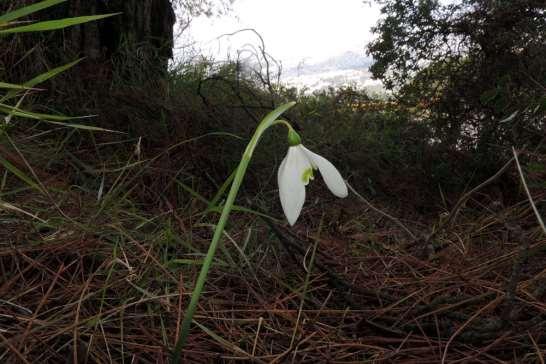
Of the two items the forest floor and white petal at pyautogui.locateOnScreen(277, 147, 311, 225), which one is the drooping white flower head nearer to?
white petal at pyautogui.locateOnScreen(277, 147, 311, 225)

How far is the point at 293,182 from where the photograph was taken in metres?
0.63

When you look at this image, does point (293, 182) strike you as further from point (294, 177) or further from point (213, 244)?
point (213, 244)

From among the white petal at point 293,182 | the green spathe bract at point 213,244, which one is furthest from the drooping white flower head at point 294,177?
the green spathe bract at point 213,244

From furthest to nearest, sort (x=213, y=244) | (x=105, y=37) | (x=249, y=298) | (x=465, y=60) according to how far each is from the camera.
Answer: (x=465, y=60), (x=105, y=37), (x=249, y=298), (x=213, y=244)

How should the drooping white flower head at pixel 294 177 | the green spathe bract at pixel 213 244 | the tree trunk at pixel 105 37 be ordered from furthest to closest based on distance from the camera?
the tree trunk at pixel 105 37 → the drooping white flower head at pixel 294 177 → the green spathe bract at pixel 213 244

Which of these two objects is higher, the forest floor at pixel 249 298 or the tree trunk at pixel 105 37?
the tree trunk at pixel 105 37

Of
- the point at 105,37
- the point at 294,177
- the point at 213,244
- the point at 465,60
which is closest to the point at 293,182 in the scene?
the point at 294,177

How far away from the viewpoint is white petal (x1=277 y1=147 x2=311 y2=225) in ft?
2.04

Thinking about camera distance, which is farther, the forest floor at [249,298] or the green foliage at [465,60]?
the green foliage at [465,60]

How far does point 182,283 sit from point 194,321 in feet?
0.31

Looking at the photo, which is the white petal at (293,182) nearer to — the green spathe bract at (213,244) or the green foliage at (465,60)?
the green spathe bract at (213,244)

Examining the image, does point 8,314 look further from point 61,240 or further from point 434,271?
point 434,271

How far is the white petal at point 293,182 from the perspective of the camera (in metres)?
0.62

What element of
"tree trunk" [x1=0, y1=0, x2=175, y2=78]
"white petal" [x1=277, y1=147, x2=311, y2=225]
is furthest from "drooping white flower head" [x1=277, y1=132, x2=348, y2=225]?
"tree trunk" [x1=0, y1=0, x2=175, y2=78]
